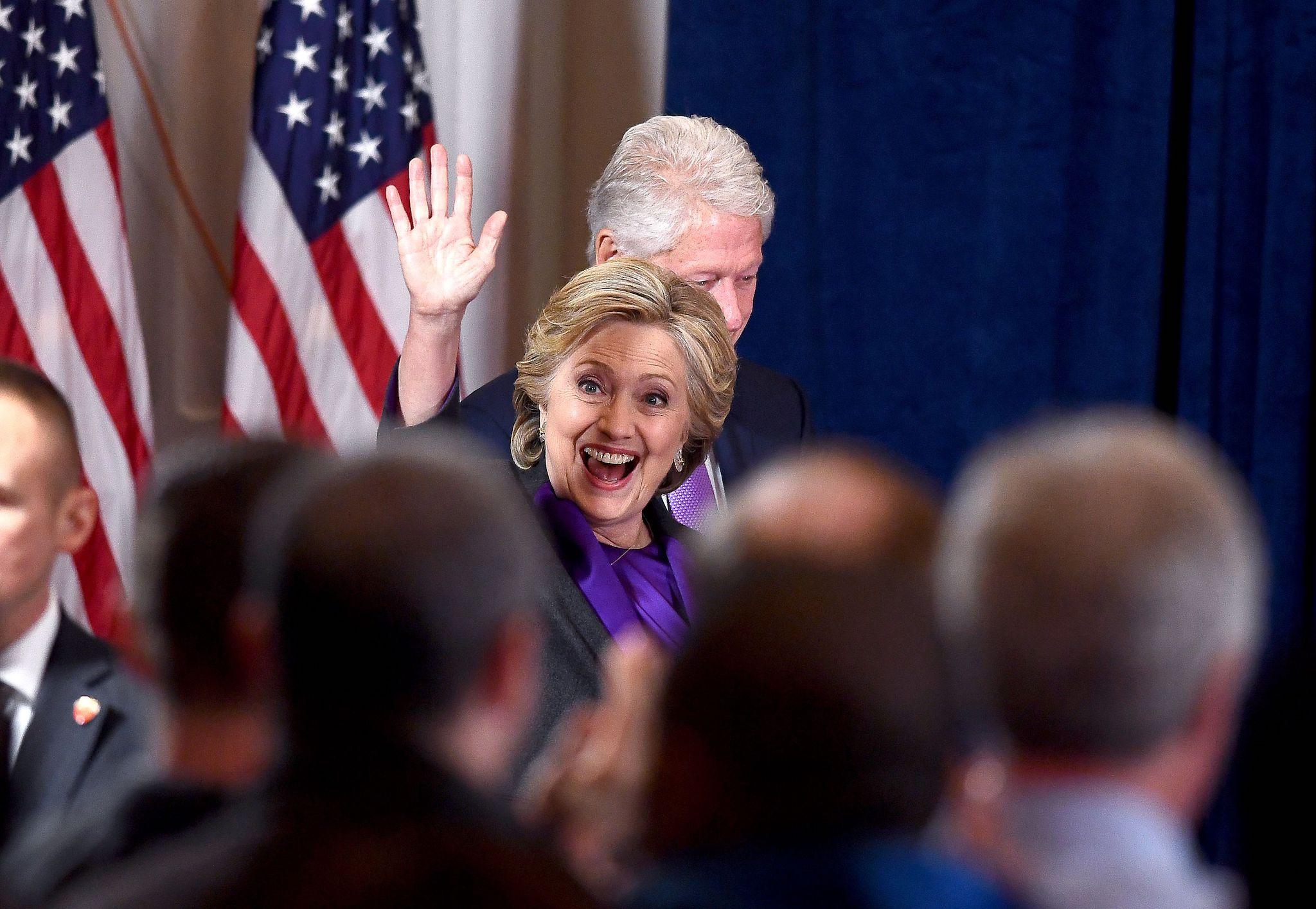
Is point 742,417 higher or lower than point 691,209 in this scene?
lower

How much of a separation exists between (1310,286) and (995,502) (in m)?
3.14

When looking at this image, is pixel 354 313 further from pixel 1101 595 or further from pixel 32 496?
pixel 1101 595

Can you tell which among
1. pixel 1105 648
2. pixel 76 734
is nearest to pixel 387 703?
pixel 1105 648

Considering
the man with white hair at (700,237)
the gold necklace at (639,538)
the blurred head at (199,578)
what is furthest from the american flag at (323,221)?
the blurred head at (199,578)

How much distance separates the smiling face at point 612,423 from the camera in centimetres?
244

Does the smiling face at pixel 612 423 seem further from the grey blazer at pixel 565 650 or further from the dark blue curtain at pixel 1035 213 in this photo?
the dark blue curtain at pixel 1035 213

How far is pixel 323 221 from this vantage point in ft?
12.0

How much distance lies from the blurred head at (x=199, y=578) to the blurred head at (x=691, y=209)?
Result: 1.98 metres

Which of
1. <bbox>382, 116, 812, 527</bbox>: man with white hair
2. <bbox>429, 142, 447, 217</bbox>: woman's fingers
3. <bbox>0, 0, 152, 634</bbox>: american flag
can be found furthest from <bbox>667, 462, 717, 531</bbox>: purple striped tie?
<bbox>0, 0, 152, 634</bbox>: american flag

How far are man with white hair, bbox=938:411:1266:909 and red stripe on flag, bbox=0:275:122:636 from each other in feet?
9.28

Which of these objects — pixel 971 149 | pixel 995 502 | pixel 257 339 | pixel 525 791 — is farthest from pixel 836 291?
pixel 995 502

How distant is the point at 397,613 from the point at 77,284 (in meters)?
2.85

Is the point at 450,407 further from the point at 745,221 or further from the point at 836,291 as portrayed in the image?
the point at 836,291

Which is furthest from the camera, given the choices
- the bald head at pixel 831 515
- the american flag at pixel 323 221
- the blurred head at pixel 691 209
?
the american flag at pixel 323 221
